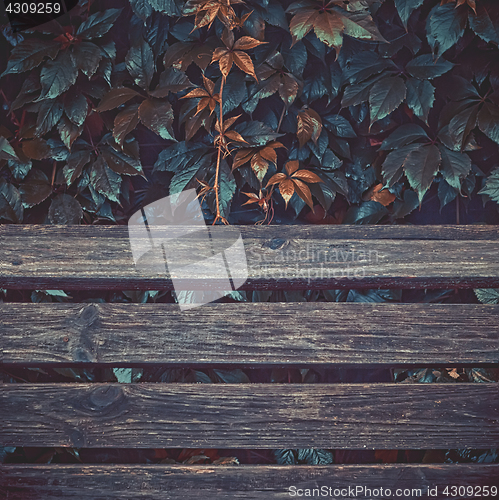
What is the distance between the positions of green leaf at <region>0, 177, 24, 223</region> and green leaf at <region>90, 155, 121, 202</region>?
0.55 feet

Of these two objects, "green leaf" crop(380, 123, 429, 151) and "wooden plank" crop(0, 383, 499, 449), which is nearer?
"wooden plank" crop(0, 383, 499, 449)

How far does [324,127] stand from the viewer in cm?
86

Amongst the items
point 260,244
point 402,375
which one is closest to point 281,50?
point 260,244

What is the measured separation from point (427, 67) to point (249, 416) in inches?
30.5

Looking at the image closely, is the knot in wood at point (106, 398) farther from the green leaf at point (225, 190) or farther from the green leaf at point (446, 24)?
the green leaf at point (446, 24)

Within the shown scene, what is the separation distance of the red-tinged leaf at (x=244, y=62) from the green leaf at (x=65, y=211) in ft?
1.46

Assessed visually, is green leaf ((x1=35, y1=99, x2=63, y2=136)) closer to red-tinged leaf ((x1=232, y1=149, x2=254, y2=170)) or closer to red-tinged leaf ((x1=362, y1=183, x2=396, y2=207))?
red-tinged leaf ((x1=232, y1=149, x2=254, y2=170))

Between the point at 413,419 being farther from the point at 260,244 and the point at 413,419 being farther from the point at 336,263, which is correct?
the point at 260,244

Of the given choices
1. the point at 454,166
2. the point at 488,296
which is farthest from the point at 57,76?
the point at 488,296

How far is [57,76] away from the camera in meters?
0.82

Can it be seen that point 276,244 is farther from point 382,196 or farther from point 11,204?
point 11,204

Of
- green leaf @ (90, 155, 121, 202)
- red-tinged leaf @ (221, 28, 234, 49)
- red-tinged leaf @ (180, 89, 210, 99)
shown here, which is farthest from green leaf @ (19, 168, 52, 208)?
red-tinged leaf @ (221, 28, 234, 49)

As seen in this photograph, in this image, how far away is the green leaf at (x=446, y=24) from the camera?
79cm

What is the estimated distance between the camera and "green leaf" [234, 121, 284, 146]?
0.83 m
